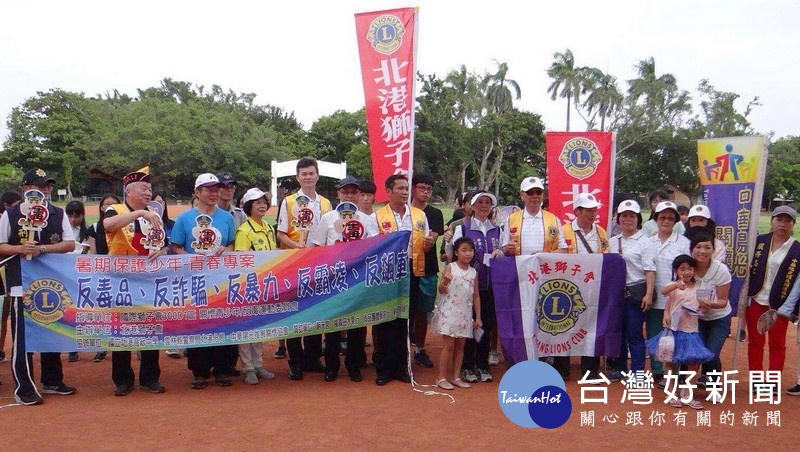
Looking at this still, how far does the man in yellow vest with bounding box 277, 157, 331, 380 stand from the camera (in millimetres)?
6195

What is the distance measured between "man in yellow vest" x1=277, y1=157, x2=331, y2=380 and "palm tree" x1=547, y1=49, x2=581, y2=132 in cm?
4023

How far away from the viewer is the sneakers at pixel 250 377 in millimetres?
5801

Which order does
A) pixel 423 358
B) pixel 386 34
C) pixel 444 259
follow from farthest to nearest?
1. pixel 423 358
2. pixel 386 34
3. pixel 444 259

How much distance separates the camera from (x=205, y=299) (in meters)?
5.52

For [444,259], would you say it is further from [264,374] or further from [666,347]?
[666,347]

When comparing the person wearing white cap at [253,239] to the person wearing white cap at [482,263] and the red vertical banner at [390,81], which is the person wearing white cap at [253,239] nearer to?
the red vertical banner at [390,81]

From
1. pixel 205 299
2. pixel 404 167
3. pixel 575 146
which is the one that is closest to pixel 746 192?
pixel 575 146

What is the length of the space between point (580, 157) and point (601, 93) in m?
38.6

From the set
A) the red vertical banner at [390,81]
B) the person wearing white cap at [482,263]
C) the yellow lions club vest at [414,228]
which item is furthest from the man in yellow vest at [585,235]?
the red vertical banner at [390,81]

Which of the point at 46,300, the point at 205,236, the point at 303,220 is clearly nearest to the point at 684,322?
the point at 303,220

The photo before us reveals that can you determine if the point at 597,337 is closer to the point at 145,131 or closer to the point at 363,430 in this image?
the point at 363,430

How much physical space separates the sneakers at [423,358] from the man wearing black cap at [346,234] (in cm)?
82

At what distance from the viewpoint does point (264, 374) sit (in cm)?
607

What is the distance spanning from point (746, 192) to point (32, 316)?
6353 mm
